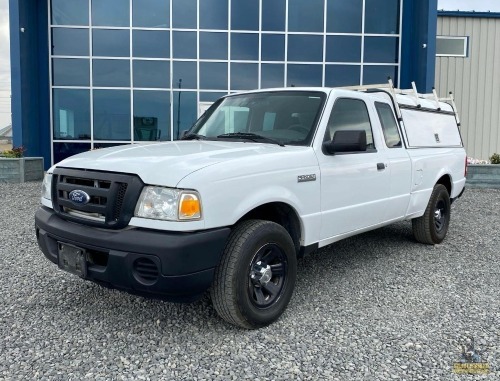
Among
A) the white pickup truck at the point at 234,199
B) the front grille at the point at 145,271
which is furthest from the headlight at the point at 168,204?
the front grille at the point at 145,271

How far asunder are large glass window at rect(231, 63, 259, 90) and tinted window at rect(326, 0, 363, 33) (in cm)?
283

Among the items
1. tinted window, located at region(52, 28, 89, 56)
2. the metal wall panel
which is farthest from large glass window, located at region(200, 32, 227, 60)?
the metal wall panel

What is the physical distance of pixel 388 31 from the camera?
1556cm

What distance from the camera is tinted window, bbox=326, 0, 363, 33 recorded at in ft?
50.1

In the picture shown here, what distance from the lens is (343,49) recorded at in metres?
15.5

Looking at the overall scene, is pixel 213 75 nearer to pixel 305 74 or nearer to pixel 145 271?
pixel 305 74

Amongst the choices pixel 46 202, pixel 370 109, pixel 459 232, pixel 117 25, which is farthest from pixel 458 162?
pixel 117 25

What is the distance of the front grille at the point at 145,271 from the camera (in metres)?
2.86

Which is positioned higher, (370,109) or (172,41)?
(172,41)

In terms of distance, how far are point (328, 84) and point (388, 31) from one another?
8.87 ft

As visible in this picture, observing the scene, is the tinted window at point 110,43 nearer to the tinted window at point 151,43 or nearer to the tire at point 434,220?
the tinted window at point 151,43

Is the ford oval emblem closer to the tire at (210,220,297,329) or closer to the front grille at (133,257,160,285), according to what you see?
the front grille at (133,257,160,285)

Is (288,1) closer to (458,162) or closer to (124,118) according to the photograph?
(124,118)

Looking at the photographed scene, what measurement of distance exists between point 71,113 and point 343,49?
9.32m
